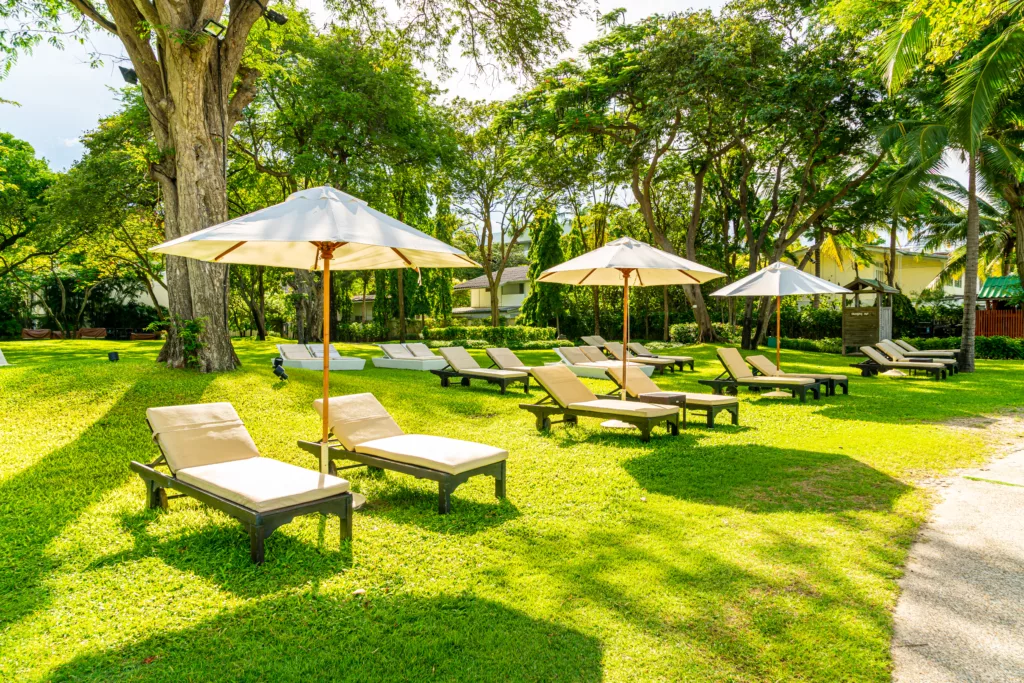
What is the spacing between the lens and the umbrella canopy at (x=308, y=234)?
14.4 feet

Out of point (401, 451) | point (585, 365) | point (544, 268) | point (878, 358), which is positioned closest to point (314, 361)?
point (585, 365)

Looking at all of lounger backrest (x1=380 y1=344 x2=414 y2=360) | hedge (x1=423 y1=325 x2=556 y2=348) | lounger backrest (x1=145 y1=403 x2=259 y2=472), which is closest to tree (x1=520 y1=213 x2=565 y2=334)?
hedge (x1=423 y1=325 x2=556 y2=348)

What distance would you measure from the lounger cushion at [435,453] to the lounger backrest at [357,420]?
15 cm

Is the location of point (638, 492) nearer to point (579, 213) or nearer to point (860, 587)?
point (860, 587)

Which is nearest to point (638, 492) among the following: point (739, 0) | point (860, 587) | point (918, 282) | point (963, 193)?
point (860, 587)

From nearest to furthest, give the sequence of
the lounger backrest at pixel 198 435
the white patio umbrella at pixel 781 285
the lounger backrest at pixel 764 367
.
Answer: the lounger backrest at pixel 198 435, the white patio umbrella at pixel 781 285, the lounger backrest at pixel 764 367

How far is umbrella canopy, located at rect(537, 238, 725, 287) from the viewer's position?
27.1 feet

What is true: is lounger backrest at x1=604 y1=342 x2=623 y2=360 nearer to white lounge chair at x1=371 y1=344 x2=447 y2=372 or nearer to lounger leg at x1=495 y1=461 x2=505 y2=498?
white lounge chair at x1=371 y1=344 x2=447 y2=372

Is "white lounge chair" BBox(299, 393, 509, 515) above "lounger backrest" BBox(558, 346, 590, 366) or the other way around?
the other way around

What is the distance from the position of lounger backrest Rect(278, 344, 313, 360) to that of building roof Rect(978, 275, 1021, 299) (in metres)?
29.5

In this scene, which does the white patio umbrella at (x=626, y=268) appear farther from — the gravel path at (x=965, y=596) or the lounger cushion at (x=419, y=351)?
the lounger cushion at (x=419, y=351)

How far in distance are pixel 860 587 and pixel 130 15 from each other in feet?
44.1

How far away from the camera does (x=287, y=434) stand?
313 inches

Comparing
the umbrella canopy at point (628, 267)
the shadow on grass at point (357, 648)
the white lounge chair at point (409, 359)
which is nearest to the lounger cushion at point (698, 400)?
the umbrella canopy at point (628, 267)
